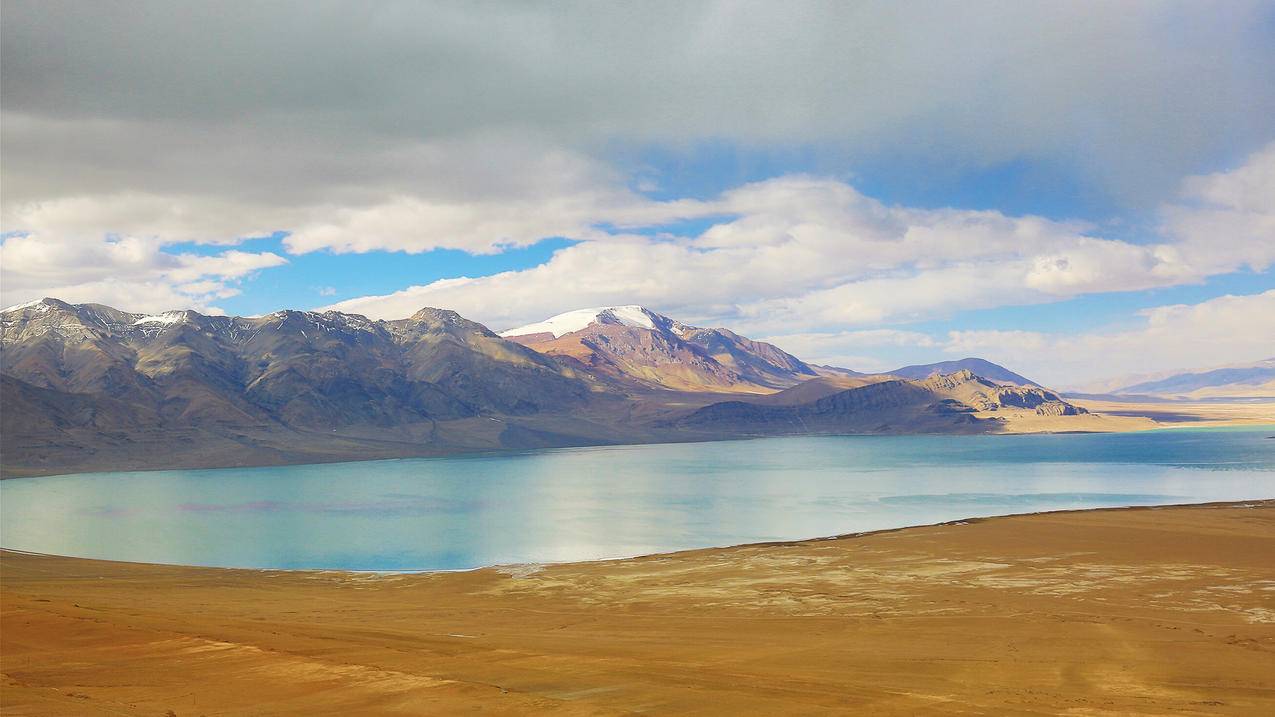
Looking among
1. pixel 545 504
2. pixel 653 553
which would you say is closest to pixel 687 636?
pixel 653 553

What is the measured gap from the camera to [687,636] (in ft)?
99.2

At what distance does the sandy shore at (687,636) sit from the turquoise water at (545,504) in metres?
15.7

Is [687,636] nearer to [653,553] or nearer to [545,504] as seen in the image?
[653,553]

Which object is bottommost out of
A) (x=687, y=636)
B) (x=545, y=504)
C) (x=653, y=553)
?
(x=545, y=504)

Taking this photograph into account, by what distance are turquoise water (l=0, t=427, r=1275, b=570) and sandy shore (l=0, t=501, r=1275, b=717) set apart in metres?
15.7

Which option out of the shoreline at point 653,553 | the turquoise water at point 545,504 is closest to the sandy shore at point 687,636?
the shoreline at point 653,553

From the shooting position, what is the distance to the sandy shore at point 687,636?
19.5 m

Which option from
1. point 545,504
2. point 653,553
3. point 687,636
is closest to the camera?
point 687,636

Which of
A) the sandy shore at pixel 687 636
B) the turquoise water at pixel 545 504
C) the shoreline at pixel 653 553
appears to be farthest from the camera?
the turquoise water at pixel 545 504

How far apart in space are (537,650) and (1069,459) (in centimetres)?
17129

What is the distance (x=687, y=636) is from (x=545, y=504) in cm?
7777

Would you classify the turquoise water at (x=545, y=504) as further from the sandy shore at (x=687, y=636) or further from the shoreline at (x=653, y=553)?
the sandy shore at (x=687, y=636)

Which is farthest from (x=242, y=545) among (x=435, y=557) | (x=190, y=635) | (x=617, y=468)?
(x=617, y=468)

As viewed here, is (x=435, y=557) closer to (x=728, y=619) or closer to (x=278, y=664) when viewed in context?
(x=728, y=619)
